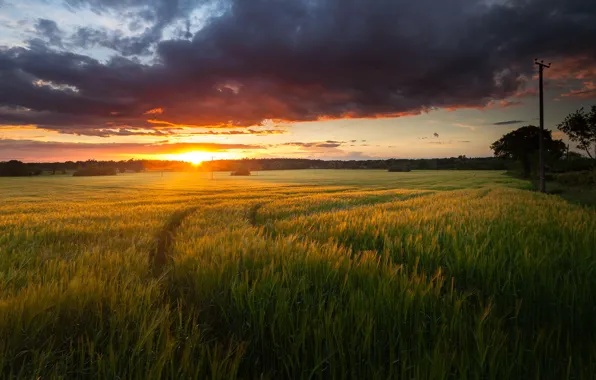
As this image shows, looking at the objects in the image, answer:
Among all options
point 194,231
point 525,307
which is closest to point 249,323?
point 525,307

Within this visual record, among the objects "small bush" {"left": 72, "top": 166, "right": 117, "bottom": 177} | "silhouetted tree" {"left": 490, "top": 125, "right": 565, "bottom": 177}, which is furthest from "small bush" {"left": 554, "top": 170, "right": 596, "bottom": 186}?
"small bush" {"left": 72, "top": 166, "right": 117, "bottom": 177}

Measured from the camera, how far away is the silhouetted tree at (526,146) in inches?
2822

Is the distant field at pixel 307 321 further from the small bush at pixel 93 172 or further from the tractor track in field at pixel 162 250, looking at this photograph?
the small bush at pixel 93 172

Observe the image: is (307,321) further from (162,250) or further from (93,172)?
(93,172)

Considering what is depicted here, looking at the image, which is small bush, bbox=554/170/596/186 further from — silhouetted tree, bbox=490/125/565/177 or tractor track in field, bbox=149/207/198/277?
tractor track in field, bbox=149/207/198/277

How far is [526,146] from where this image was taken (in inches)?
2830

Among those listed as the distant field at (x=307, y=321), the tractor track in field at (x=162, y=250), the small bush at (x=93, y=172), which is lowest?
the tractor track in field at (x=162, y=250)

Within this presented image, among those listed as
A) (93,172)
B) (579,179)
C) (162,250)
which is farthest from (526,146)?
(93,172)

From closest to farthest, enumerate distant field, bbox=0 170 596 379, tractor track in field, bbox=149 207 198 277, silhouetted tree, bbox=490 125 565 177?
distant field, bbox=0 170 596 379 < tractor track in field, bbox=149 207 198 277 < silhouetted tree, bbox=490 125 565 177

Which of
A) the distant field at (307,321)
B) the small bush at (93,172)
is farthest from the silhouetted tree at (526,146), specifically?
the small bush at (93,172)

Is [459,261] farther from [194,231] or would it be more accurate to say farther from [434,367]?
[194,231]

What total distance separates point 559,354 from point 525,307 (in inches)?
45.3

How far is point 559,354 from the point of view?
7.36ft

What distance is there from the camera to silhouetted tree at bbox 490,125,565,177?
235 feet
